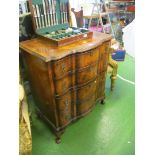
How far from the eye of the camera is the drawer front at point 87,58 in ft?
4.45

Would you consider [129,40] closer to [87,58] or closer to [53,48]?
[87,58]

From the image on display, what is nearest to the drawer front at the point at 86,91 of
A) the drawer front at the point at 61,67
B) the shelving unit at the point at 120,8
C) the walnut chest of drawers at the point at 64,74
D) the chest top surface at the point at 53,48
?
the walnut chest of drawers at the point at 64,74

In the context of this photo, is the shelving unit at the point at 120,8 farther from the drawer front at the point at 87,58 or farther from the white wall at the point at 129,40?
the drawer front at the point at 87,58

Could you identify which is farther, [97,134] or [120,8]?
[120,8]

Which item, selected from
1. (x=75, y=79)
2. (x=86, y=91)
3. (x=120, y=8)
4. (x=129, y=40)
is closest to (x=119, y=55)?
(x=129, y=40)

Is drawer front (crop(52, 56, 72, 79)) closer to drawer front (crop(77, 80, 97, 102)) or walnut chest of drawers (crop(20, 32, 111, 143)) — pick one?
walnut chest of drawers (crop(20, 32, 111, 143))

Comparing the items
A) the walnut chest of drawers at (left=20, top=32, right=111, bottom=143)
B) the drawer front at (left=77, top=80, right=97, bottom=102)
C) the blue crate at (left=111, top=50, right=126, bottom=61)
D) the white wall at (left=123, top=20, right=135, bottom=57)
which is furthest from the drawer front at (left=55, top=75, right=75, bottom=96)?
the white wall at (left=123, top=20, right=135, bottom=57)

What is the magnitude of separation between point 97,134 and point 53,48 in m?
0.94

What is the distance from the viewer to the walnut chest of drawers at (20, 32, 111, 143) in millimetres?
1241

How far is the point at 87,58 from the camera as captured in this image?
1412mm
